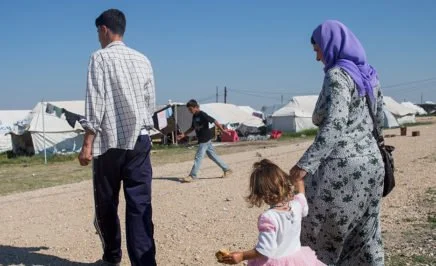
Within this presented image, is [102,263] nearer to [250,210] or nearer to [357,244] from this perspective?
[357,244]

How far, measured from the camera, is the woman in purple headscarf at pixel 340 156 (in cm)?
316

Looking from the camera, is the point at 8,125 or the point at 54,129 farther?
the point at 8,125

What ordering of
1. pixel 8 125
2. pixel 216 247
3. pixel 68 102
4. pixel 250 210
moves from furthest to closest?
pixel 8 125 < pixel 68 102 < pixel 250 210 < pixel 216 247

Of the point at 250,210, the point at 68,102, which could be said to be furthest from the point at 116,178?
the point at 68,102

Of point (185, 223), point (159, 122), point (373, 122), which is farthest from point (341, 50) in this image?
point (159, 122)

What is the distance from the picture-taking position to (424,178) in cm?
1010

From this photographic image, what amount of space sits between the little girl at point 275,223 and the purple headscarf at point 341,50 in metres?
0.70

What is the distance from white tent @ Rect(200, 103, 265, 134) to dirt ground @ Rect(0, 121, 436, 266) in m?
30.2

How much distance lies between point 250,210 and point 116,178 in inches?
129

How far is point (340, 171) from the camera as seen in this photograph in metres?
3.26

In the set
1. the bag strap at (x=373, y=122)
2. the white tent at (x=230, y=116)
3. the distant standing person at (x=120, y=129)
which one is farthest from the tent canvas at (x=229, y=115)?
the bag strap at (x=373, y=122)

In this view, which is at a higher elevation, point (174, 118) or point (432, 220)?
point (174, 118)

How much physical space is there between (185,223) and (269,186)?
12.1 feet

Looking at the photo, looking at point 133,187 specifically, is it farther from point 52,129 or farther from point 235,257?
point 52,129
